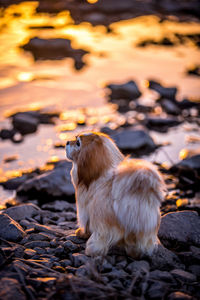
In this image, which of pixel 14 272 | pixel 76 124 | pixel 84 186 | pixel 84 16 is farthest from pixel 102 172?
pixel 84 16

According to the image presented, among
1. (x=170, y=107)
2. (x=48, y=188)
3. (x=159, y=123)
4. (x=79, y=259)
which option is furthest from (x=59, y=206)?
(x=170, y=107)

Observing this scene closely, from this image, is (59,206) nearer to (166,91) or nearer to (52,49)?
(166,91)

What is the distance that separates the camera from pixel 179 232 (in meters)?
4.12

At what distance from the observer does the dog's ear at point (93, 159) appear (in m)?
3.54

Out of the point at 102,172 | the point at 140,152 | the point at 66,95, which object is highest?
the point at 102,172

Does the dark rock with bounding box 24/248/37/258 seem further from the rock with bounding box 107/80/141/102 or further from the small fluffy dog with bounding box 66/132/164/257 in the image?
the rock with bounding box 107/80/141/102

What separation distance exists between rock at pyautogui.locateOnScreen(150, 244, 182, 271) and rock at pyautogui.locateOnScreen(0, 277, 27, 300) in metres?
1.44

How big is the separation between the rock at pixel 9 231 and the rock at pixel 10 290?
0.94 meters

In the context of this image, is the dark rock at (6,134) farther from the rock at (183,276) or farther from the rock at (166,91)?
the rock at (183,276)

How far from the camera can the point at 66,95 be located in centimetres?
1057

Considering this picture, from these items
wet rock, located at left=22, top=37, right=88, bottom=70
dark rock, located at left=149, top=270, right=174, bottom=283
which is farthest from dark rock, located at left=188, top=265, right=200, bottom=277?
wet rock, located at left=22, top=37, right=88, bottom=70

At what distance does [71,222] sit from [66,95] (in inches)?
252

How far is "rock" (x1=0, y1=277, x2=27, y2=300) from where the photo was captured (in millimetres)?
2793

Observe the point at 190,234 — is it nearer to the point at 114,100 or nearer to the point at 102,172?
the point at 102,172
